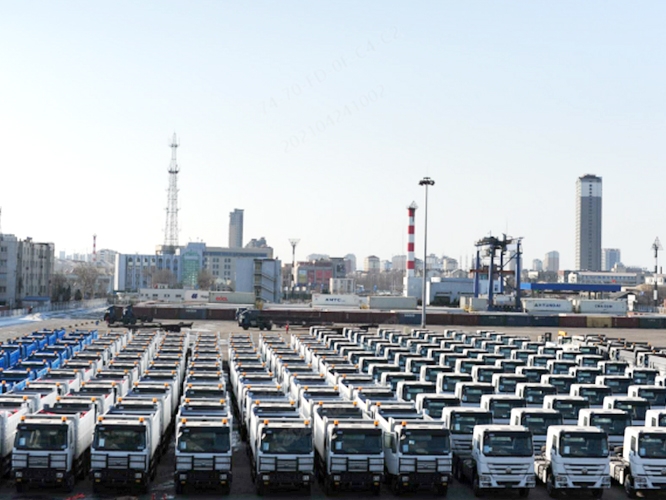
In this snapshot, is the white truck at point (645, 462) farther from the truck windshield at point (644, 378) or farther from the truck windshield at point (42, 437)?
the truck windshield at point (644, 378)

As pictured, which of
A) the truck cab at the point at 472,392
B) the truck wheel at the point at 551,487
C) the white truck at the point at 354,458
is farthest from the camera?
the truck cab at the point at 472,392

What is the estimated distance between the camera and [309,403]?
899 inches

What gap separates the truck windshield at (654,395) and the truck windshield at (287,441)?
556 inches

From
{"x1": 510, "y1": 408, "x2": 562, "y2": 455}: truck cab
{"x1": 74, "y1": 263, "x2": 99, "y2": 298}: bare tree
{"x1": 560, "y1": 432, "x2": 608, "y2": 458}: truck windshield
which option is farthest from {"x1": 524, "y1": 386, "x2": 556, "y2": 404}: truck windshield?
{"x1": 74, "y1": 263, "x2": 99, "y2": 298}: bare tree

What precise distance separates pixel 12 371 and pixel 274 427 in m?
15.5

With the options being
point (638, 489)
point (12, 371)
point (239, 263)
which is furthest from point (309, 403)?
point (239, 263)

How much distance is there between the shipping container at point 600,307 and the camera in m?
116

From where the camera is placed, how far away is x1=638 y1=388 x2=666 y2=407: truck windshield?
27.9 metres

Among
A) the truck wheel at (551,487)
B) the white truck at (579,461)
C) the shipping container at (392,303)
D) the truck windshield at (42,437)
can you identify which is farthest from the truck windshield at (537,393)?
the shipping container at (392,303)

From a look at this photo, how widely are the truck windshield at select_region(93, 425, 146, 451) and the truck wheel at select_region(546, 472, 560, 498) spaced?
30.8 feet

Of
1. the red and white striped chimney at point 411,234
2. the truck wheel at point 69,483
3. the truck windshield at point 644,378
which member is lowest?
the truck wheel at point 69,483

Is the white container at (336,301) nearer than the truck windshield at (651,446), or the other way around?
the truck windshield at (651,446)

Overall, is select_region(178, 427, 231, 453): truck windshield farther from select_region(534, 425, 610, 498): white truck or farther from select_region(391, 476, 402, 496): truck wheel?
select_region(534, 425, 610, 498): white truck

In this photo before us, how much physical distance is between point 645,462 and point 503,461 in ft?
10.8
